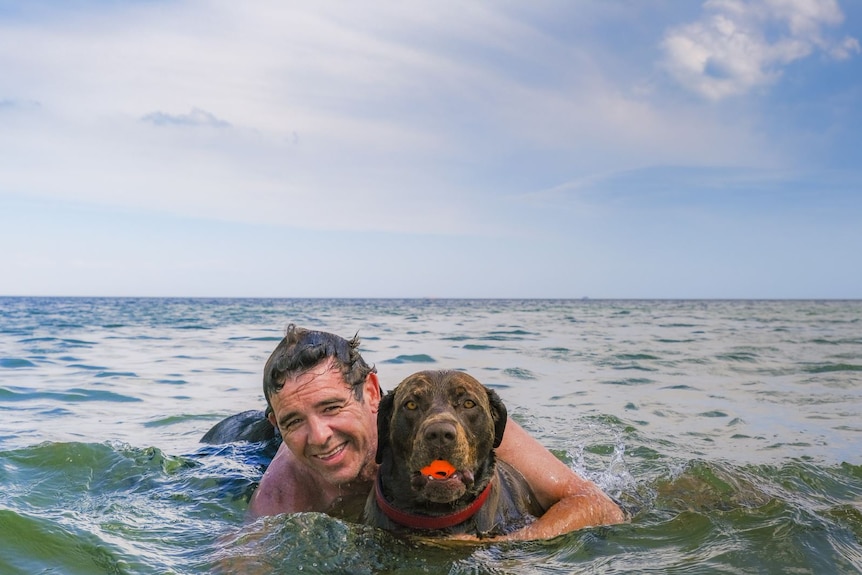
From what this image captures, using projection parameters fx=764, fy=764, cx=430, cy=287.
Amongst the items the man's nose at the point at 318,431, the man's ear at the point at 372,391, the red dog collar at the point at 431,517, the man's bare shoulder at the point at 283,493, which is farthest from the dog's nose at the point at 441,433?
the man's bare shoulder at the point at 283,493

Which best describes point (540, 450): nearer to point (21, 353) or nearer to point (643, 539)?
point (643, 539)

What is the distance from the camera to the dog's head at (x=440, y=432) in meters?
4.04

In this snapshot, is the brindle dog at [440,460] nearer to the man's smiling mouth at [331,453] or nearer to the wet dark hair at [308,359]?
the man's smiling mouth at [331,453]

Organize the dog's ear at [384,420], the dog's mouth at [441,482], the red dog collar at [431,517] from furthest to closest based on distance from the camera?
the dog's ear at [384,420]
the red dog collar at [431,517]
the dog's mouth at [441,482]

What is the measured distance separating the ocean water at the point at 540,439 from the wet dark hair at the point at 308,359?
34.6 inches

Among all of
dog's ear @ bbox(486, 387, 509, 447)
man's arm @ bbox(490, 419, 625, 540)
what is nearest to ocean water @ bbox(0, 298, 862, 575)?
man's arm @ bbox(490, 419, 625, 540)

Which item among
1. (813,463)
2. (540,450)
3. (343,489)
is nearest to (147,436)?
(343,489)

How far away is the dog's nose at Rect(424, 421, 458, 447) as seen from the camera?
3951 millimetres

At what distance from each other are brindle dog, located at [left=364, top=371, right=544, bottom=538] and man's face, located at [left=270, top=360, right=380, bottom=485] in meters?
0.47

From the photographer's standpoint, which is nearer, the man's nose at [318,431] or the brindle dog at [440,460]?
the brindle dog at [440,460]

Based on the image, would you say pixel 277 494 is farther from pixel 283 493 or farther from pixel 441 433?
pixel 441 433

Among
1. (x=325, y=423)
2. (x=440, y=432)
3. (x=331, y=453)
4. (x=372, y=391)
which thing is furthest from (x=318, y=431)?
(x=440, y=432)

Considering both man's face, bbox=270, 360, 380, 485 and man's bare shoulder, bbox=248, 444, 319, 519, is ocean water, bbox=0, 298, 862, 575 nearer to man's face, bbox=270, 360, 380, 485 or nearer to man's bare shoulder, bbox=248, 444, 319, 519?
man's bare shoulder, bbox=248, 444, 319, 519

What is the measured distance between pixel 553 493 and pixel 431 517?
105 centimetres
